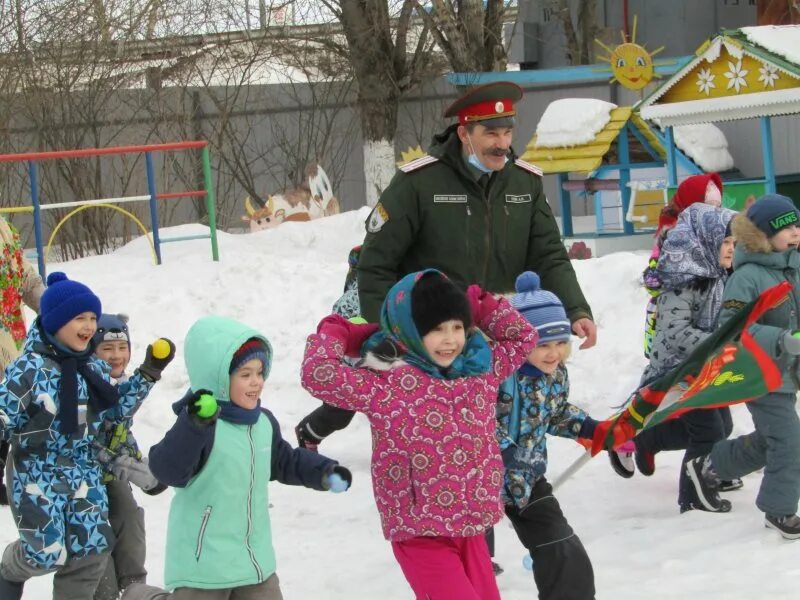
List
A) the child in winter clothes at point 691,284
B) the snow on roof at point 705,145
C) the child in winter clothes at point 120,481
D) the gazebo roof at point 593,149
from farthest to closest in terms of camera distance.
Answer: the gazebo roof at point 593,149, the snow on roof at point 705,145, the child in winter clothes at point 691,284, the child in winter clothes at point 120,481

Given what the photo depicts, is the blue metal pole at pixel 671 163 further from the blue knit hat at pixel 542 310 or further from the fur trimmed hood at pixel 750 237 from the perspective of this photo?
the blue knit hat at pixel 542 310

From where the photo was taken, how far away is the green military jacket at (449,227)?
4.48 metres

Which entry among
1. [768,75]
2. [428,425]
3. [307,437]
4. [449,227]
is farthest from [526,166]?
[768,75]

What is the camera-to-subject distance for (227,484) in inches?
136

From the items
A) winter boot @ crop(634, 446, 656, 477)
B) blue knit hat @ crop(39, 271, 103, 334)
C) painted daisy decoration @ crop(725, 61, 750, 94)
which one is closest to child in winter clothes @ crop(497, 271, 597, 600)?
blue knit hat @ crop(39, 271, 103, 334)

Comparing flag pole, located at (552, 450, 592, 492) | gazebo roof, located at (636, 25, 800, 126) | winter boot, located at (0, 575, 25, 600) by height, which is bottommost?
winter boot, located at (0, 575, 25, 600)

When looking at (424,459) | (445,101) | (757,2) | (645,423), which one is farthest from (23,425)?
(757,2)

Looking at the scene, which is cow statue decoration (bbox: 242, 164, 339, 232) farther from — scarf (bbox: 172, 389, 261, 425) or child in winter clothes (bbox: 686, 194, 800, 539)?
scarf (bbox: 172, 389, 261, 425)

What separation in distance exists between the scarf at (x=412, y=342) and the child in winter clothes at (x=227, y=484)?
1.15 feet

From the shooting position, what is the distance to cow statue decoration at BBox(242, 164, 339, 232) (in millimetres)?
14852

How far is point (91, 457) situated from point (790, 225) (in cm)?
286

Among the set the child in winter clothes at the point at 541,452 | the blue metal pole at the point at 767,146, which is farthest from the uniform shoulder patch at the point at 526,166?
the blue metal pole at the point at 767,146

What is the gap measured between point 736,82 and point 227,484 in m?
8.81

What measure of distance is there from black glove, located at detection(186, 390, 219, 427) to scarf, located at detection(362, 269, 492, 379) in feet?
1.86
